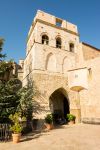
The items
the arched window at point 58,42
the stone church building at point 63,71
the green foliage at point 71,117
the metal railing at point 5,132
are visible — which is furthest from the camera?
the arched window at point 58,42

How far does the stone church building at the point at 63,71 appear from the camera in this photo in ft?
55.8

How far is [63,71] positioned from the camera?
19.5 meters

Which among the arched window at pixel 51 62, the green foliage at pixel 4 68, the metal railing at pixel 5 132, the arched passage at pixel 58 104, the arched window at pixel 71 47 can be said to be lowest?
the metal railing at pixel 5 132

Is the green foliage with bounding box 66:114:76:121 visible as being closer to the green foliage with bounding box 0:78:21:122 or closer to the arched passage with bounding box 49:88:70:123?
the arched passage with bounding box 49:88:70:123

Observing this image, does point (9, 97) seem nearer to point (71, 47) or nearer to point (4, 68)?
point (4, 68)

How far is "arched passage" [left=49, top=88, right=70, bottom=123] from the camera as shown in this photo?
65.5 ft

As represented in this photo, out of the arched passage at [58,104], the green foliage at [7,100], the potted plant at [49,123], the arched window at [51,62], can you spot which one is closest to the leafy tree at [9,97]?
the green foliage at [7,100]

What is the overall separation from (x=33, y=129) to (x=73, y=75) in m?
6.97

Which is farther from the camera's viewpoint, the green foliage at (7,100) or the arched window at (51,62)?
the arched window at (51,62)

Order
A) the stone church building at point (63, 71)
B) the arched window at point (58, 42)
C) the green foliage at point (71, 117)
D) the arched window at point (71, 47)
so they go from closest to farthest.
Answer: the green foliage at point (71, 117), the stone church building at point (63, 71), the arched window at point (58, 42), the arched window at point (71, 47)

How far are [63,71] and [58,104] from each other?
14.5 ft

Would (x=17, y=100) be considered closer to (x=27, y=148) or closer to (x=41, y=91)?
(x=41, y=91)

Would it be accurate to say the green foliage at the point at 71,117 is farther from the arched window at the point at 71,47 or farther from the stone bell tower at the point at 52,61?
the arched window at the point at 71,47

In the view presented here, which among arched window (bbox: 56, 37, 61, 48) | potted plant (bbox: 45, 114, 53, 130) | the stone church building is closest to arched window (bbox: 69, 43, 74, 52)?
the stone church building
